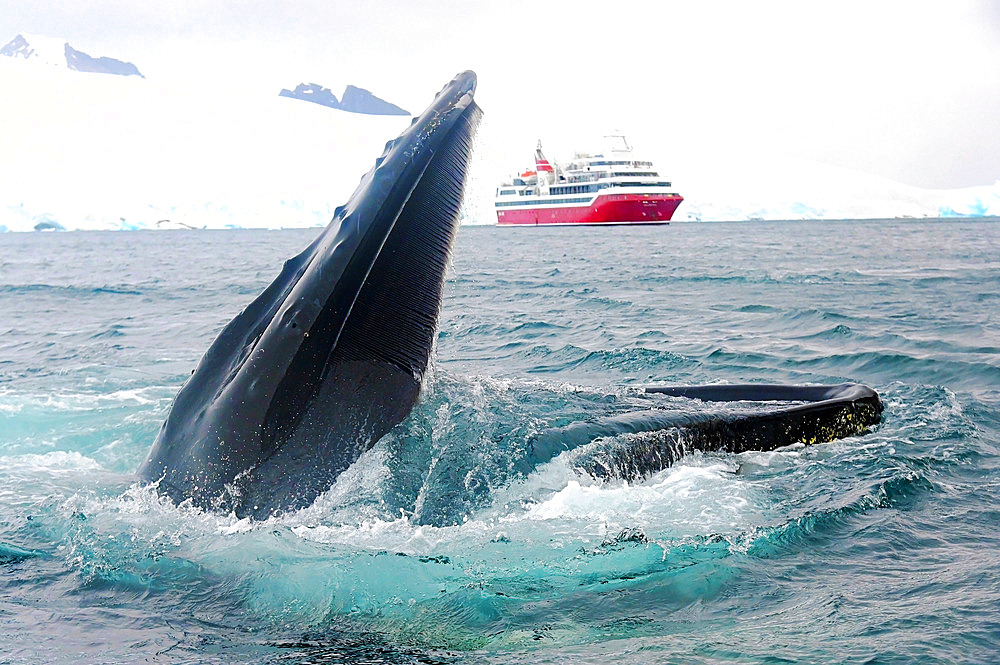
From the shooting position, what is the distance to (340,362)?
126 inches

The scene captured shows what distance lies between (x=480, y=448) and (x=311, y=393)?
0.81 m

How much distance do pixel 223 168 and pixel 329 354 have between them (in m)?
78.7

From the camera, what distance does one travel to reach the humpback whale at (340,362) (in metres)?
3.09

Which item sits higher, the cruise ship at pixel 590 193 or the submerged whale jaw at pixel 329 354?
the cruise ship at pixel 590 193

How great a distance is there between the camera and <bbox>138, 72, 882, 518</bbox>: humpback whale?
3092 mm

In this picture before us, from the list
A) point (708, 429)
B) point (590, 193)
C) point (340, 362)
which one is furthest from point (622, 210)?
point (340, 362)

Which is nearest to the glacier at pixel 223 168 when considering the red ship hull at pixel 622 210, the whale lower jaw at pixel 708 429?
the red ship hull at pixel 622 210

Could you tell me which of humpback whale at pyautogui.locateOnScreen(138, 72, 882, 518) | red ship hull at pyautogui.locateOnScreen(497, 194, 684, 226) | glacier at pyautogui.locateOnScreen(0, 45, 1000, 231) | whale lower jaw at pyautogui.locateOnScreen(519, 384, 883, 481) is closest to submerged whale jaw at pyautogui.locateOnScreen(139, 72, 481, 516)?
humpback whale at pyautogui.locateOnScreen(138, 72, 882, 518)

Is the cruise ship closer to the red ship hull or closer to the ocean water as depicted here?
the red ship hull

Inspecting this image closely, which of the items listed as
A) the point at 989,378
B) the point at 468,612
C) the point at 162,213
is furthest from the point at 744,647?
the point at 162,213

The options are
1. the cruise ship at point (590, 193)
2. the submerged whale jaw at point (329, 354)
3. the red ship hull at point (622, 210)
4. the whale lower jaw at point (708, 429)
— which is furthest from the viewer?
the cruise ship at point (590, 193)

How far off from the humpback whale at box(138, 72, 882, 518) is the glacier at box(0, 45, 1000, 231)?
6409 centimetres

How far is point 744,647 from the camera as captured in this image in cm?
273

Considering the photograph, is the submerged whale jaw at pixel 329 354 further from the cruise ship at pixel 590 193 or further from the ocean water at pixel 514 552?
the cruise ship at pixel 590 193
